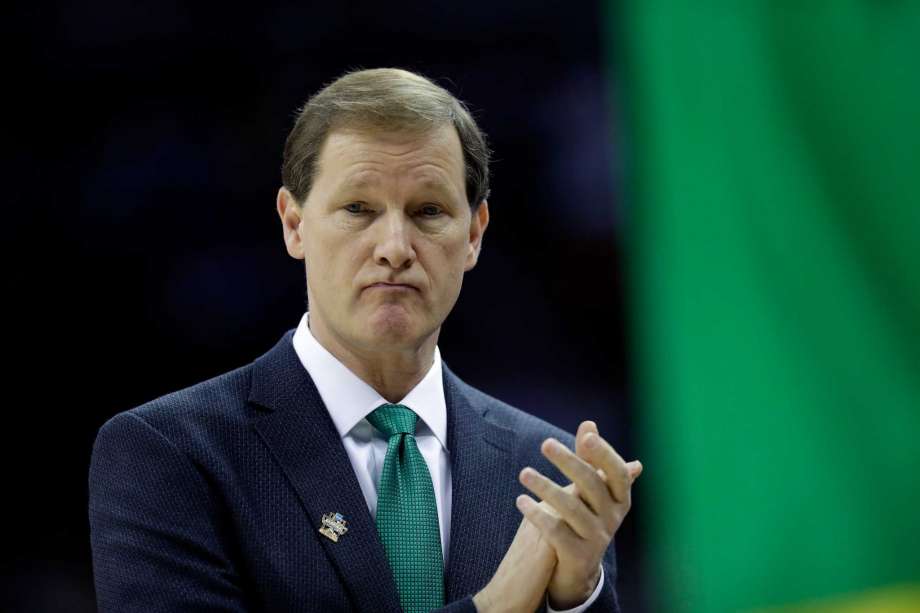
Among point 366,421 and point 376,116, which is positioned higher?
point 376,116

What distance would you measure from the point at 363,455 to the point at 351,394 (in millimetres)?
144

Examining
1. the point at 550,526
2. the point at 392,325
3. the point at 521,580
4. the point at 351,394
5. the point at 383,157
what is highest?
the point at 383,157

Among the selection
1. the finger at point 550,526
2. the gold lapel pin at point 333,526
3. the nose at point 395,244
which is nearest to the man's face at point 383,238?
the nose at point 395,244

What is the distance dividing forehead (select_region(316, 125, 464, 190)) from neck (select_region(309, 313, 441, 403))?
1.15 feet

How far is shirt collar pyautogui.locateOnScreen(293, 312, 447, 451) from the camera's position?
2986 millimetres

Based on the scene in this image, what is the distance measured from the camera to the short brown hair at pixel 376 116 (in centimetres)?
300

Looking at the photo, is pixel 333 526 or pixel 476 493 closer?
pixel 333 526

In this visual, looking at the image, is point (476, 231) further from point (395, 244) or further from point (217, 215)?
point (217, 215)

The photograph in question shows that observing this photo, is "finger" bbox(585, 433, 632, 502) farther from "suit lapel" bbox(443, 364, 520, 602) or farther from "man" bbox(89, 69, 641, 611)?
"suit lapel" bbox(443, 364, 520, 602)

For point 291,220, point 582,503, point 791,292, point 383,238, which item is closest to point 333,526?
point 582,503

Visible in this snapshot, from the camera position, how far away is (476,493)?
2.98m

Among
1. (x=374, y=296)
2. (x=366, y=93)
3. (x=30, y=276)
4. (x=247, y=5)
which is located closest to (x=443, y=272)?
(x=374, y=296)

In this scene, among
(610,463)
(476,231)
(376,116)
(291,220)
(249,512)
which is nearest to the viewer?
(610,463)

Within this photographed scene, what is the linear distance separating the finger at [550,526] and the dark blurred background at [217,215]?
11.2 feet
